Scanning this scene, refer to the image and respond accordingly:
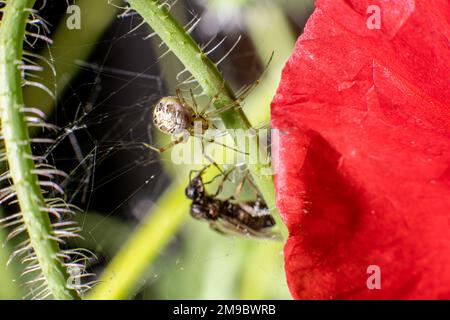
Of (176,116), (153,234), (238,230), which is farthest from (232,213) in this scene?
(153,234)

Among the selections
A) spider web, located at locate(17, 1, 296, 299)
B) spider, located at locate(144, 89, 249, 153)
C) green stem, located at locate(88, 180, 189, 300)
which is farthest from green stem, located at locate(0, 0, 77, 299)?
green stem, located at locate(88, 180, 189, 300)

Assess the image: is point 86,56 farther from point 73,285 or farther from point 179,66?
point 73,285

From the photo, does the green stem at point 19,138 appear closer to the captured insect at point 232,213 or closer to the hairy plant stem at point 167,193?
the hairy plant stem at point 167,193

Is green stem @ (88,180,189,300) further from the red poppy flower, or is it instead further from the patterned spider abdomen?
the red poppy flower

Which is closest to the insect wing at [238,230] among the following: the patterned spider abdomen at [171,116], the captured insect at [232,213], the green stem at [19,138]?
the captured insect at [232,213]

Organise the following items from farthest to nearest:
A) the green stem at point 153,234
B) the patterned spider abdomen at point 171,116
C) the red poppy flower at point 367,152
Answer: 1. the green stem at point 153,234
2. the patterned spider abdomen at point 171,116
3. the red poppy flower at point 367,152
